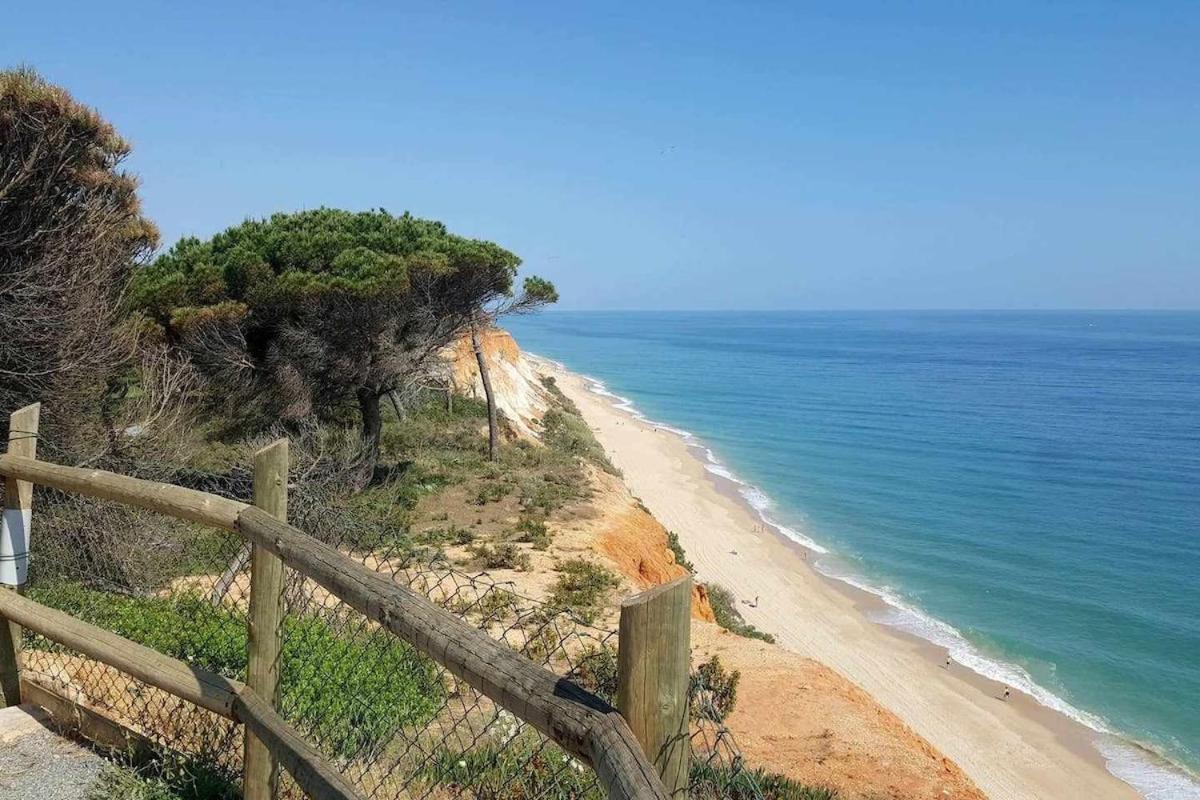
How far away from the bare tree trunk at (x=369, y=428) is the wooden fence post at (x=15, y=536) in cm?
1528

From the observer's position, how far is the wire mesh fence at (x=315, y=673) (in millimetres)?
4023

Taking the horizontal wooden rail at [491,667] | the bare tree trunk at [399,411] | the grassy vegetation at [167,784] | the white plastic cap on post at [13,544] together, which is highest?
the horizontal wooden rail at [491,667]

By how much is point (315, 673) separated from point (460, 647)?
12.0 feet

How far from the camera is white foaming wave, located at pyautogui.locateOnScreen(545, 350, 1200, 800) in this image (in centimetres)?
1502

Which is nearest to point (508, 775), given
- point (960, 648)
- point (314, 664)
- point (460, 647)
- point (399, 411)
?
point (314, 664)

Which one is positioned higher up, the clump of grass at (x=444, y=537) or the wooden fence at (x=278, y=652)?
the wooden fence at (x=278, y=652)

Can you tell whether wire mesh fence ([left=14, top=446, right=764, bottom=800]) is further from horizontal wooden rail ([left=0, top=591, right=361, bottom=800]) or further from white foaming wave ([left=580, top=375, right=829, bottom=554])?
white foaming wave ([left=580, top=375, right=829, bottom=554])

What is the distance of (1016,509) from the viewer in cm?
3456

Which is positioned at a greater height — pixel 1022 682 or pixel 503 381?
pixel 503 381

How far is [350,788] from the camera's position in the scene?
272cm

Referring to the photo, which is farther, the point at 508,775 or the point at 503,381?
the point at 503,381

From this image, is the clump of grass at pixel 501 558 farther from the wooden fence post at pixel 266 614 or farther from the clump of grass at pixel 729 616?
the wooden fence post at pixel 266 614

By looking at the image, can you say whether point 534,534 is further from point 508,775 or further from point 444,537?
point 508,775

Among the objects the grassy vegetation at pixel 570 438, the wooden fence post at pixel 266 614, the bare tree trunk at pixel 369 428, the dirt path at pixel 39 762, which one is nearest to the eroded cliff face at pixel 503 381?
the grassy vegetation at pixel 570 438
